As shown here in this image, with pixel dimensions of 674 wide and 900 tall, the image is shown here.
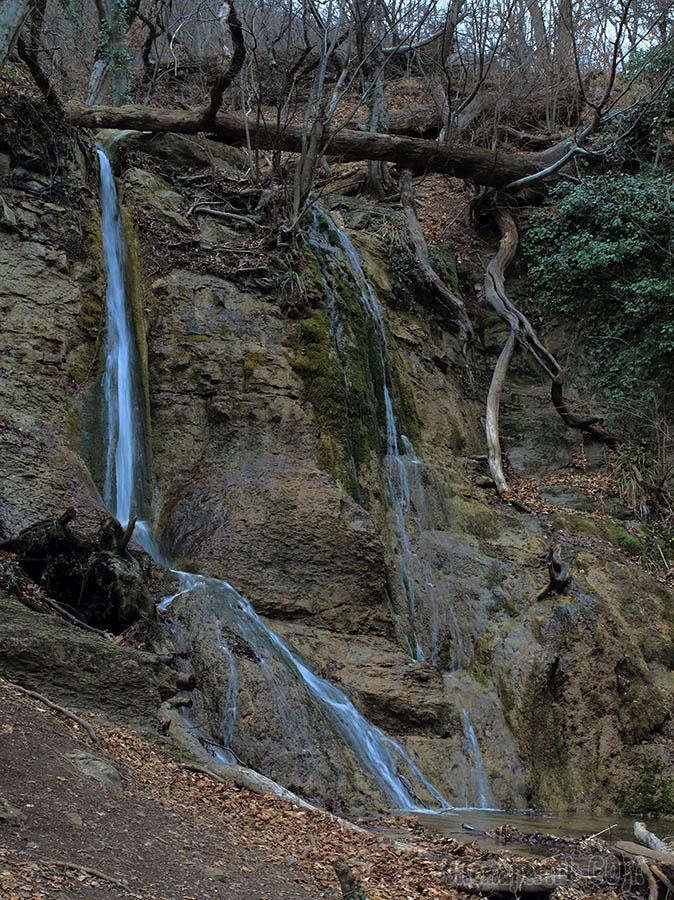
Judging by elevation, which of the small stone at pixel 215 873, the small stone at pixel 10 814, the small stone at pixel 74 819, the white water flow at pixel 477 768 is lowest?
the white water flow at pixel 477 768

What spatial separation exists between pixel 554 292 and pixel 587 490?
5.11 metres

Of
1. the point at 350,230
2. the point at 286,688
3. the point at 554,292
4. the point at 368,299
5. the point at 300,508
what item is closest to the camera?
the point at 286,688

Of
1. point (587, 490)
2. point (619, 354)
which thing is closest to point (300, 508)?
point (587, 490)

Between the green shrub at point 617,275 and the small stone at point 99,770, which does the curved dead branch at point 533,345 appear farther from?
the small stone at point 99,770

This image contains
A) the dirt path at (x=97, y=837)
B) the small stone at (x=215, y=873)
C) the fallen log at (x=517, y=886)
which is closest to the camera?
the dirt path at (x=97, y=837)

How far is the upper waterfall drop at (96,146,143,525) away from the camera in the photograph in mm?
10078

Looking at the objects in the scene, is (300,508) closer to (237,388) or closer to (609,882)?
(237,388)

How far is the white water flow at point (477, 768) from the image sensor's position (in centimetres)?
911

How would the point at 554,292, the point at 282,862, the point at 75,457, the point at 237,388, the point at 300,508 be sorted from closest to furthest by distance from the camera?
the point at 282,862
the point at 75,457
the point at 300,508
the point at 237,388
the point at 554,292

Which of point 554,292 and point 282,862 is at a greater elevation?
point 554,292

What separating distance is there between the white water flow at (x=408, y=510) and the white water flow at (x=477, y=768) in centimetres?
119

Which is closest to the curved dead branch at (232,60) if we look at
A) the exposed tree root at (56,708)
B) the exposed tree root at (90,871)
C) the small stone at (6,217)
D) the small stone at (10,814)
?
the small stone at (6,217)

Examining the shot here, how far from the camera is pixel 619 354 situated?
54.9 feet

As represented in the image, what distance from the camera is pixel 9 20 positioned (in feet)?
18.6
